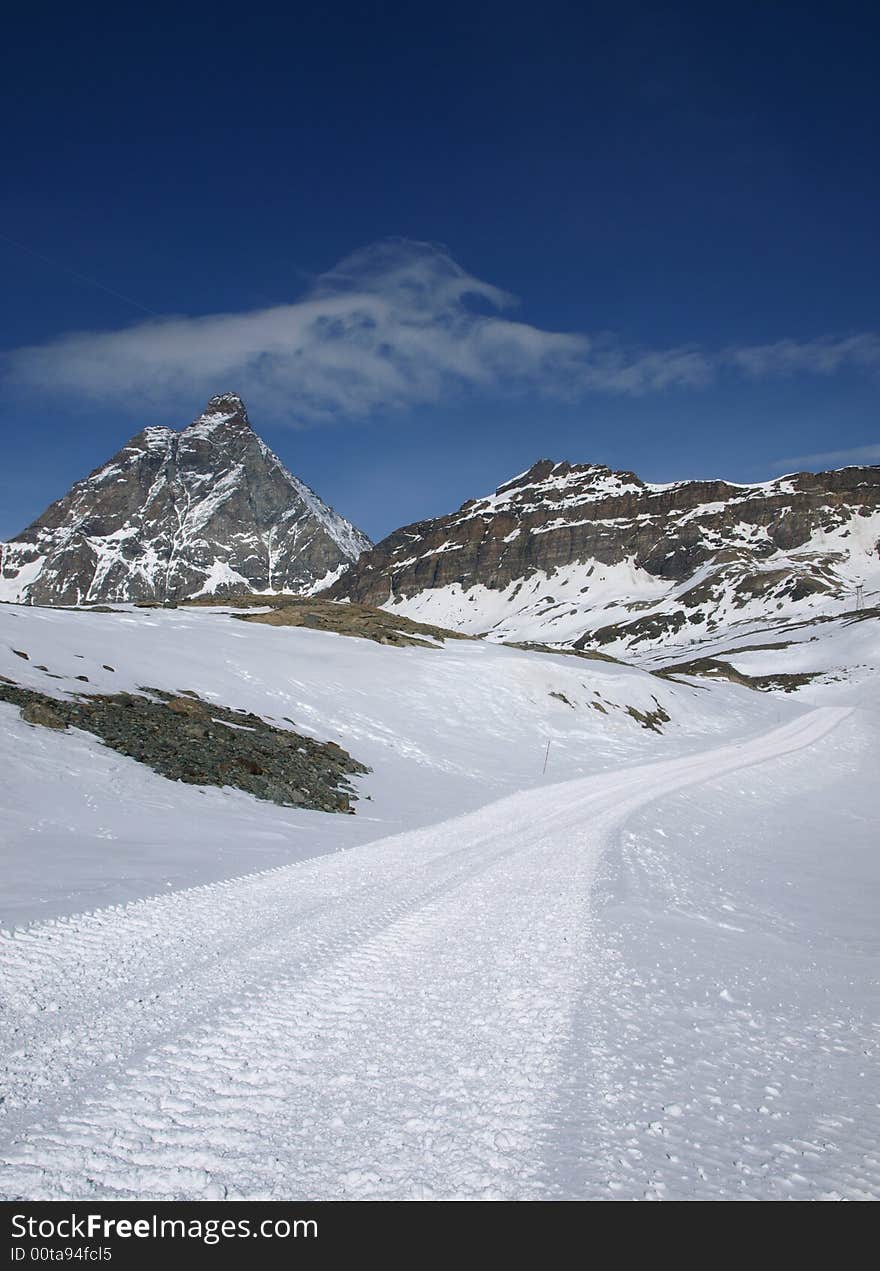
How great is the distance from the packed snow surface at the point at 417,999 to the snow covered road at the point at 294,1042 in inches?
0.8

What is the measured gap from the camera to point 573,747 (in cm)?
3303

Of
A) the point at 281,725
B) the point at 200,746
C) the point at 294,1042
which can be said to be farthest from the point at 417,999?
the point at 281,725

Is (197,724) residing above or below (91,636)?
below

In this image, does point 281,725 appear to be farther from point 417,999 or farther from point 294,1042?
point 294,1042

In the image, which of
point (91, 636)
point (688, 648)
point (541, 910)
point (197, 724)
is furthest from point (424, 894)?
point (688, 648)

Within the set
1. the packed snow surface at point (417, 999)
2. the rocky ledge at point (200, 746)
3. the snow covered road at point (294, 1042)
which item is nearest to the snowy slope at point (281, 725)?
the packed snow surface at point (417, 999)

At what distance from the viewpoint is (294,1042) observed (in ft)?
14.5

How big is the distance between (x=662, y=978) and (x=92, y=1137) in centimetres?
466

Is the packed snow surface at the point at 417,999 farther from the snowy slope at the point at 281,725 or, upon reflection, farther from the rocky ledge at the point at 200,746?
the rocky ledge at the point at 200,746

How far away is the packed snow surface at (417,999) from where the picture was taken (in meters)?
3.33

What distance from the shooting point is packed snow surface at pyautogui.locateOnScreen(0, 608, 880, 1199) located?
3330 mm

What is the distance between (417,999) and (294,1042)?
44.3 inches

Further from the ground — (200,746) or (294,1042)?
(294,1042)

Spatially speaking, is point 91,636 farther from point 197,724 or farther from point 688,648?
point 688,648
